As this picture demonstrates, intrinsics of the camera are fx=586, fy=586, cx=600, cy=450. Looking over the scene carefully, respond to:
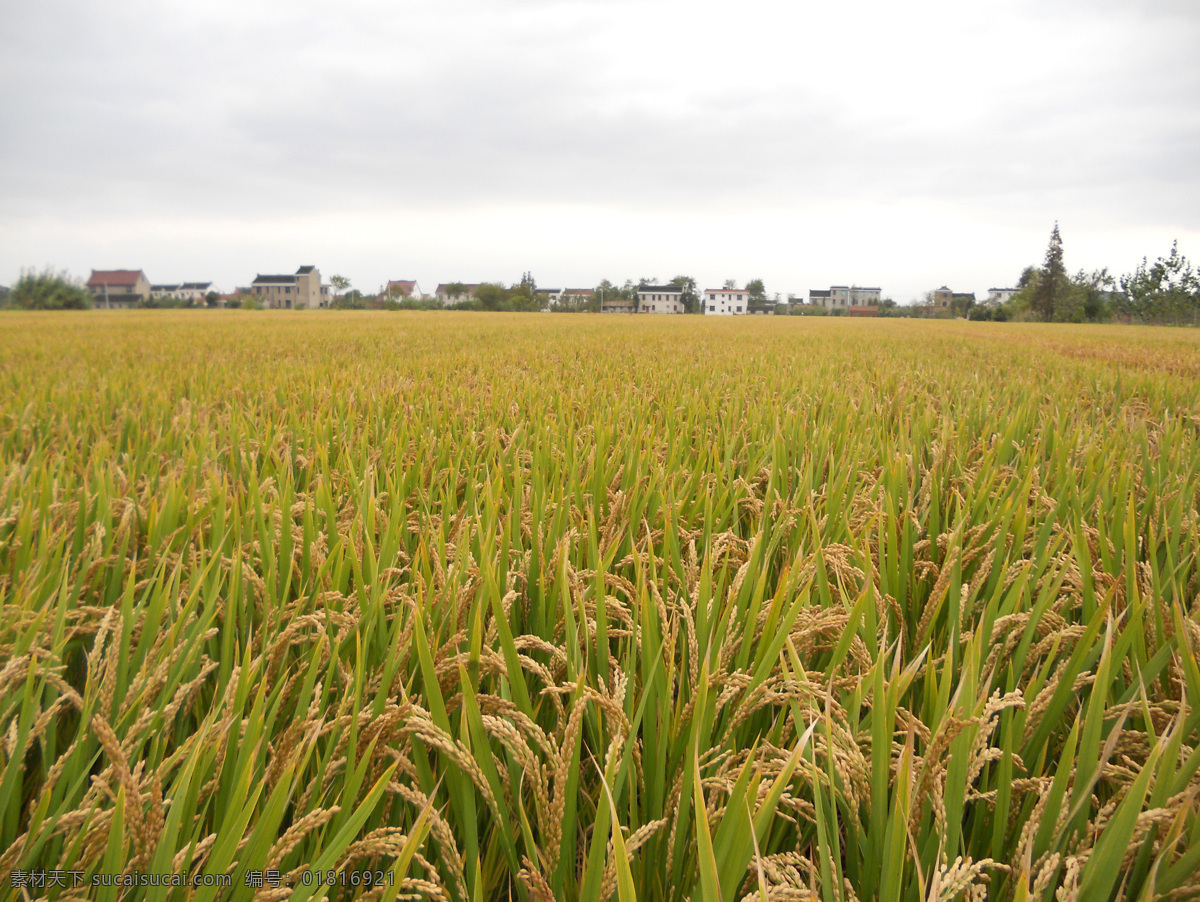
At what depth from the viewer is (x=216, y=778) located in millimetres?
659

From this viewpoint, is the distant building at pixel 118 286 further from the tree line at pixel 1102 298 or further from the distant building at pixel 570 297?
the tree line at pixel 1102 298

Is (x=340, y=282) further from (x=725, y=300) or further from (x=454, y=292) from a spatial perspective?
(x=725, y=300)

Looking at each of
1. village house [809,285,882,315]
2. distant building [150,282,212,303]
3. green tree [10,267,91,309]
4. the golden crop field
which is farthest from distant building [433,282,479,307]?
the golden crop field

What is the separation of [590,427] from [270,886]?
Answer: 2033 mm

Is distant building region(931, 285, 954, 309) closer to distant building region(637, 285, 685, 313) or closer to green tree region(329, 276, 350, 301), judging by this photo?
distant building region(637, 285, 685, 313)

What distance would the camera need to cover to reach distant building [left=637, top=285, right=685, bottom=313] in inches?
3935

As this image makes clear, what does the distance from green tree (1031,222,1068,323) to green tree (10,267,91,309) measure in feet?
305

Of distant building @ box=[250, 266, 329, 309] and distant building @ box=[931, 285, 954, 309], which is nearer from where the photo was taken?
distant building @ box=[250, 266, 329, 309]

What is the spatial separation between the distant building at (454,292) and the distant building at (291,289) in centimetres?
2058

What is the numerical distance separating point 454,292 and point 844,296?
78.5 meters

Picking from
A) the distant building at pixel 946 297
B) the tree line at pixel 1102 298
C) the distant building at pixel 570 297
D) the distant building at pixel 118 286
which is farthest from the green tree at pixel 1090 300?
the distant building at pixel 118 286

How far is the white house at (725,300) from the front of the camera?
107 m

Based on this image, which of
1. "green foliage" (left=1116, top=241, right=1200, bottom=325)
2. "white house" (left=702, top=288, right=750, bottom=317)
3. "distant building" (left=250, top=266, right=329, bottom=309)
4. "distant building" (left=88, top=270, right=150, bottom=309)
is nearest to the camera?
"green foliage" (left=1116, top=241, right=1200, bottom=325)

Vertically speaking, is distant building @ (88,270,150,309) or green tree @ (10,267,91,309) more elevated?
distant building @ (88,270,150,309)
